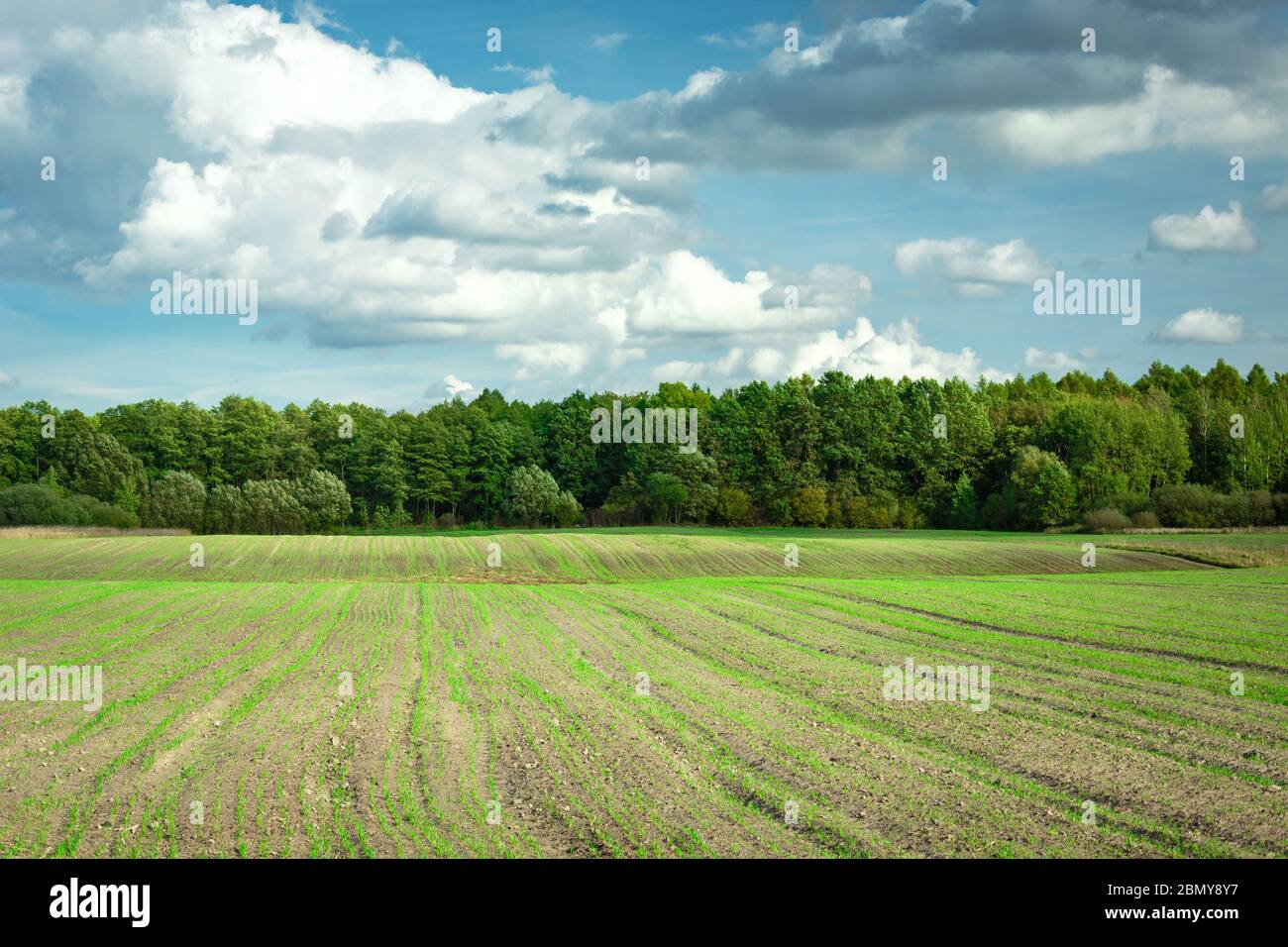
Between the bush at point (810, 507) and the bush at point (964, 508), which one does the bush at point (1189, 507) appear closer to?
the bush at point (964, 508)

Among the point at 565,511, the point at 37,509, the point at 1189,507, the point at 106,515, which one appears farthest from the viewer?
the point at 565,511

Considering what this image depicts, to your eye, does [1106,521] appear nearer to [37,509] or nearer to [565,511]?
[565,511]

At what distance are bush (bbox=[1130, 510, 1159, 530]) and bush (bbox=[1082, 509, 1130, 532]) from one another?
0.55 metres

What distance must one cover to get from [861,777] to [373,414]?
106m

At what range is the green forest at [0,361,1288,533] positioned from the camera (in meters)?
88.2

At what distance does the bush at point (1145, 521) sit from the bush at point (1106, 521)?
55 cm

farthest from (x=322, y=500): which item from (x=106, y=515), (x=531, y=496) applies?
(x=531, y=496)

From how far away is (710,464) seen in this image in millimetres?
97812

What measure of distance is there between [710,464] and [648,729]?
81888mm

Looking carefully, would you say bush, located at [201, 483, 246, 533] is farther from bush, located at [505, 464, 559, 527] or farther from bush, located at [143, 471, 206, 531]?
bush, located at [505, 464, 559, 527]

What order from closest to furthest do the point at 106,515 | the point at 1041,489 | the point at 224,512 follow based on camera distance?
the point at 106,515 < the point at 1041,489 < the point at 224,512

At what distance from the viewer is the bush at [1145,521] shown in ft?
266
